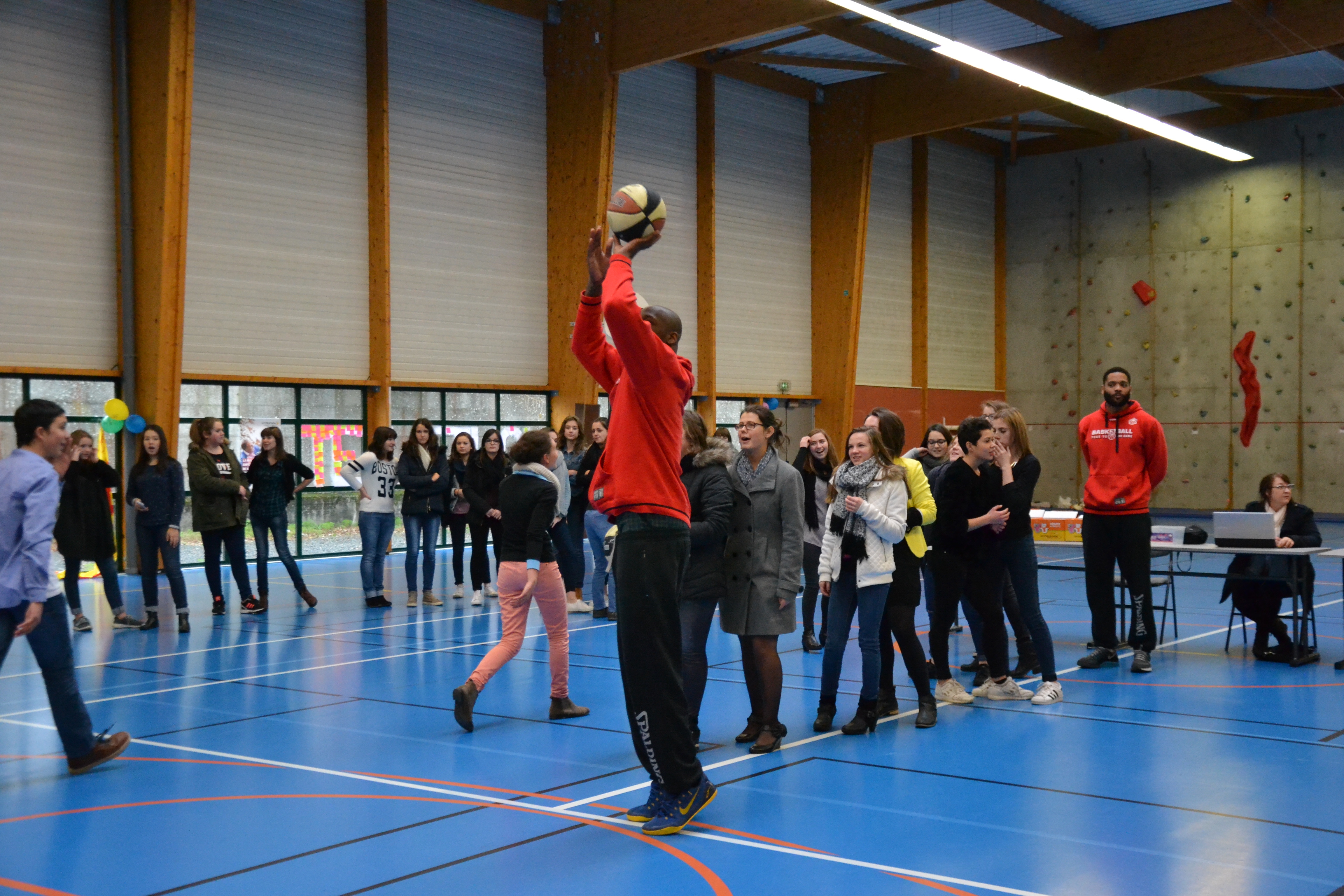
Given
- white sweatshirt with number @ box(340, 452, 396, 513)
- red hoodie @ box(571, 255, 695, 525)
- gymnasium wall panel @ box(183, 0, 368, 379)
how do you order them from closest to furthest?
red hoodie @ box(571, 255, 695, 525) < white sweatshirt with number @ box(340, 452, 396, 513) < gymnasium wall panel @ box(183, 0, 368, 379)

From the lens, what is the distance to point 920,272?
26203 millimetres

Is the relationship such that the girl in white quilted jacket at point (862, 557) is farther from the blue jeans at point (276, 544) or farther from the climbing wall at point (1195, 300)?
the climbing wall at point (1195, 300)

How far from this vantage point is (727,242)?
22328mm

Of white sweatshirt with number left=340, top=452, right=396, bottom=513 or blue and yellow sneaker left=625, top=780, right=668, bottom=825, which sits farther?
white sweatshirt with number left=340, top=452, right=396, bottom=513

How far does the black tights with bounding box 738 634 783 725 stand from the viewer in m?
5.80

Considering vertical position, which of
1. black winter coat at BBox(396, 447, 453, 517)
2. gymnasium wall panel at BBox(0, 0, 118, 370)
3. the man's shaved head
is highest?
gymnasium wall panel at BBox(0, 0, 118, 370)

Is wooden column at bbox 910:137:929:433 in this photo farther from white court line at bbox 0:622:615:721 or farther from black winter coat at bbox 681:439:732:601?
black winter coat at bbox 681:439:732:601

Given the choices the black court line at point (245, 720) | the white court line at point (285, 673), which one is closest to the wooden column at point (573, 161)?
the white court line at point (285, 673)

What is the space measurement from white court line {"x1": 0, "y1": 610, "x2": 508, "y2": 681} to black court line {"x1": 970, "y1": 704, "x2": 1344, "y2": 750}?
4.52m

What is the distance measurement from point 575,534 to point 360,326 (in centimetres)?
758

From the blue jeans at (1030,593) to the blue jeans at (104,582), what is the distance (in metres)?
7.18

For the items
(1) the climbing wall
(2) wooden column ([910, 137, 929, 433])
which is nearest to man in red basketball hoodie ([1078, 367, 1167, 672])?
(2) wooden column ([910, 137, 929, 433])

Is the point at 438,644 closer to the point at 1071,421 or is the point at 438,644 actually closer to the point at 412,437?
the point at 412,437

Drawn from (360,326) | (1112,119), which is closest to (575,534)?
(360,326)
